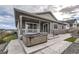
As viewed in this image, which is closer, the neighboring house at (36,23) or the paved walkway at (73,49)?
the paved walkway at (73,49)

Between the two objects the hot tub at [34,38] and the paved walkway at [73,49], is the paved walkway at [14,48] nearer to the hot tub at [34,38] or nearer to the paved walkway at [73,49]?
the hot tub at [34,38]

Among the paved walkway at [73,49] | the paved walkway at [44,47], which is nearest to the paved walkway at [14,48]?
the paved walkway at [44,47]

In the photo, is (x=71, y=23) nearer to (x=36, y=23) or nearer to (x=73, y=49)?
(x=73, y=49)

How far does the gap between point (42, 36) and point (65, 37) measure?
2.38ft

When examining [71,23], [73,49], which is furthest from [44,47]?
[71,23]

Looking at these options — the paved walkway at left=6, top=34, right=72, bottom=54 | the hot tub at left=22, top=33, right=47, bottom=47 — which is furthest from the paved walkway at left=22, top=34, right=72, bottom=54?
the hot tub at left=22, top=33, right=47, bottom=47

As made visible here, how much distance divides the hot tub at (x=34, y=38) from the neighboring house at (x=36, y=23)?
0.47ft

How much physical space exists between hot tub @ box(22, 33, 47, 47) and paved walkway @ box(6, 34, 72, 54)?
124mm

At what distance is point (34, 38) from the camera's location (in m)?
2.20

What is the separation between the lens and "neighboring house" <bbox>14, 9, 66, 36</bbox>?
89.7 inches

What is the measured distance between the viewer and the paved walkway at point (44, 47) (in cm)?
198

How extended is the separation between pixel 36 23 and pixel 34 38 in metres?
0.56
